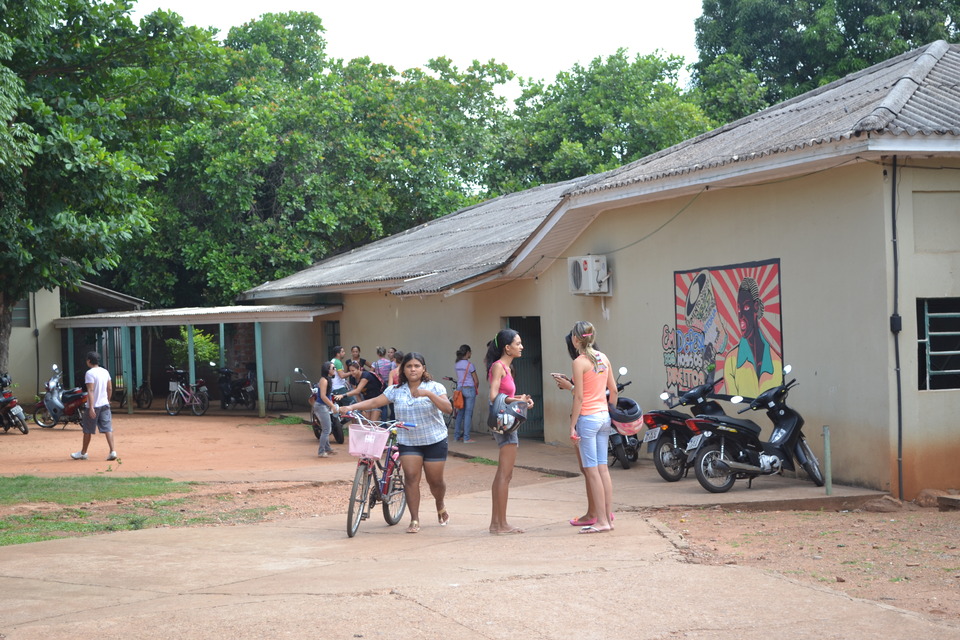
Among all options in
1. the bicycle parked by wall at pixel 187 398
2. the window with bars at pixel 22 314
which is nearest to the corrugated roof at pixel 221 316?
the bicycle parked by wall at pixel 187 398

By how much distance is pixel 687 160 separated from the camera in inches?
457

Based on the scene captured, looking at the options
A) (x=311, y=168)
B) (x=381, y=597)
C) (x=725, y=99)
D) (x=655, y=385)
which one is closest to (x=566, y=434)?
(x=655, y=385)

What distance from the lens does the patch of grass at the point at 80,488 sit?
10.8 m

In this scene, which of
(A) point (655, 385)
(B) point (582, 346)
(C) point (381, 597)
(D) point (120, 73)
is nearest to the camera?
(C) point (381, 597)

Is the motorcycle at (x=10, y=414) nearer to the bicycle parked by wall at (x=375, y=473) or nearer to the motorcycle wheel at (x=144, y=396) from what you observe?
the motorcycle wheel at (x=144, y=396)

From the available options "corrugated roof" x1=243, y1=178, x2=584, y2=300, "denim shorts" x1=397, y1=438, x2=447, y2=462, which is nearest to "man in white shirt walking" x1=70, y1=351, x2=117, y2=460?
"corrugated roof" x1=243, y1=178, x2=584, y2=300

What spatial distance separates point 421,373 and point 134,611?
316 cm

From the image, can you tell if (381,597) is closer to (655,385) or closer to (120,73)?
(655,385)

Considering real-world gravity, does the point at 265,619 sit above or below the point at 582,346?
below

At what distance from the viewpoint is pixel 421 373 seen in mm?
8148

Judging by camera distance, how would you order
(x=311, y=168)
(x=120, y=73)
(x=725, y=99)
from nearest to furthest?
(x=120, y=73)
(x=311, y=168)
(x=725, y=99)

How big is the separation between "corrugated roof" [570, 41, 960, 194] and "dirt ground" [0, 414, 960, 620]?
3362mm

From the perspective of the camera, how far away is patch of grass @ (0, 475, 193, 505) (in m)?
10.8

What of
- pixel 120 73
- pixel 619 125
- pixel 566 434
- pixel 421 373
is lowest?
pixel 566 434
